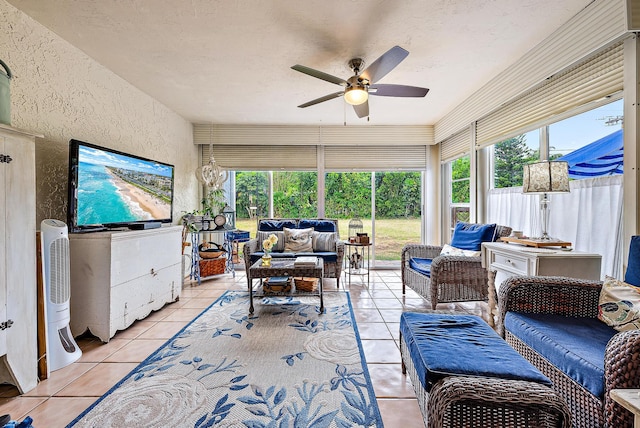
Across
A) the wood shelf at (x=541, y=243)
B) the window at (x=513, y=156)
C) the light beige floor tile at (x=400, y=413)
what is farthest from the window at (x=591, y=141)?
the light beige floor tile at (x=400, y=413)

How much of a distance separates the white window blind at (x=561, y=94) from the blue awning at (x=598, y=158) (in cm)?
33

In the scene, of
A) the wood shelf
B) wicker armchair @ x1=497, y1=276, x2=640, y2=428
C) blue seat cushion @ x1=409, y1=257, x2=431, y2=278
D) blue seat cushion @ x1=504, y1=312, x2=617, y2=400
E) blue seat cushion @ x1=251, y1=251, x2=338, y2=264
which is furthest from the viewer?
blue seat cushion @ x1=251, y1=251, x2=338, y2=264

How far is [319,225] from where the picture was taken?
15.3 ft

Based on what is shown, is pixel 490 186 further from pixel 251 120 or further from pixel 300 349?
pixel 251 120

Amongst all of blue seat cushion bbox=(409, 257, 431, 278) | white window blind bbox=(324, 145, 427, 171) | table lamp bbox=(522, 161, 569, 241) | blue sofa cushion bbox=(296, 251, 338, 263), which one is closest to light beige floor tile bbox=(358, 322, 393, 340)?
blue seat cushion bbox=(409, 257, 431, 278)

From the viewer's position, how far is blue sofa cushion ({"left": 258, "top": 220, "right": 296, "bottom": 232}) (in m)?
4.65

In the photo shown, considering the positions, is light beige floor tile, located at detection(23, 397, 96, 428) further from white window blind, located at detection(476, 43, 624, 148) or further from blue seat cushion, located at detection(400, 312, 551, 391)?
white window blind, located at detection(476, 43, 624, 148)

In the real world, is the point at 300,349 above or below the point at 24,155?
below

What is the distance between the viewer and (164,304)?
321 centimetres

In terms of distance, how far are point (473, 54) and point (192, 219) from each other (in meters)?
4.05

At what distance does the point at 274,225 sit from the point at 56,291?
2.87 m

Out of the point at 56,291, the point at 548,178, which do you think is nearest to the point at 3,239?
the point at 56,291

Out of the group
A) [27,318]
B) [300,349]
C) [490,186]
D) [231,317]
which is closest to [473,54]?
[490,186]

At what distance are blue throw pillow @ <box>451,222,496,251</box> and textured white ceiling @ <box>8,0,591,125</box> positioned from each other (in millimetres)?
1643
